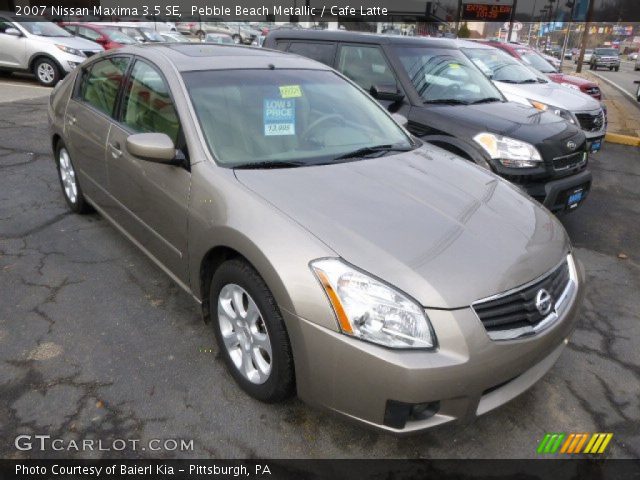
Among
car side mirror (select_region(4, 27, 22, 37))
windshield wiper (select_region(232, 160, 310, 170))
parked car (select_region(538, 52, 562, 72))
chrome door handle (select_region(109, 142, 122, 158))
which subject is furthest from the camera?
parked car (select_region(538, 52, 562, 72))

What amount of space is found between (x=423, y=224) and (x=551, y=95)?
6.41 m

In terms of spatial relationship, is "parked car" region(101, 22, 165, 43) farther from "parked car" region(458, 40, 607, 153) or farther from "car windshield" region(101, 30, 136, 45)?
"parked car" region(458, 40, 607, 153)

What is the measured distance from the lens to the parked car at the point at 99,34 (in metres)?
13.5

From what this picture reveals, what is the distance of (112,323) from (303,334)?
1617 mm

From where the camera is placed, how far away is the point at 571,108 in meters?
7.18

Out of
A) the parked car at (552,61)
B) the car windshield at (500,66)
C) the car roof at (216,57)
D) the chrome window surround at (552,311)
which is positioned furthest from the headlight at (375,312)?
the parked car at (552,61)

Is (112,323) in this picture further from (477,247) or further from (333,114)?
(477,247)

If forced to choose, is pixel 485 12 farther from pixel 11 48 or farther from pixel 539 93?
pixel 11 48

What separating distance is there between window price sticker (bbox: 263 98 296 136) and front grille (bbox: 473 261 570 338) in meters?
1.55

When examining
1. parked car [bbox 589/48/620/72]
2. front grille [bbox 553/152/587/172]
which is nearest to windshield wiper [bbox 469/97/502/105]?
front grille [bbox 553/152/587/172]

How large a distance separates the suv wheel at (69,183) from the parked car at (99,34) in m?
10.2

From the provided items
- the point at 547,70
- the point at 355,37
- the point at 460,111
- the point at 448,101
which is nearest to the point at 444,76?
the point at 448,101

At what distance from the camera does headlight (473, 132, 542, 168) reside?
170 inches

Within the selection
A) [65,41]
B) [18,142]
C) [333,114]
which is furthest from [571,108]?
[65,41]
